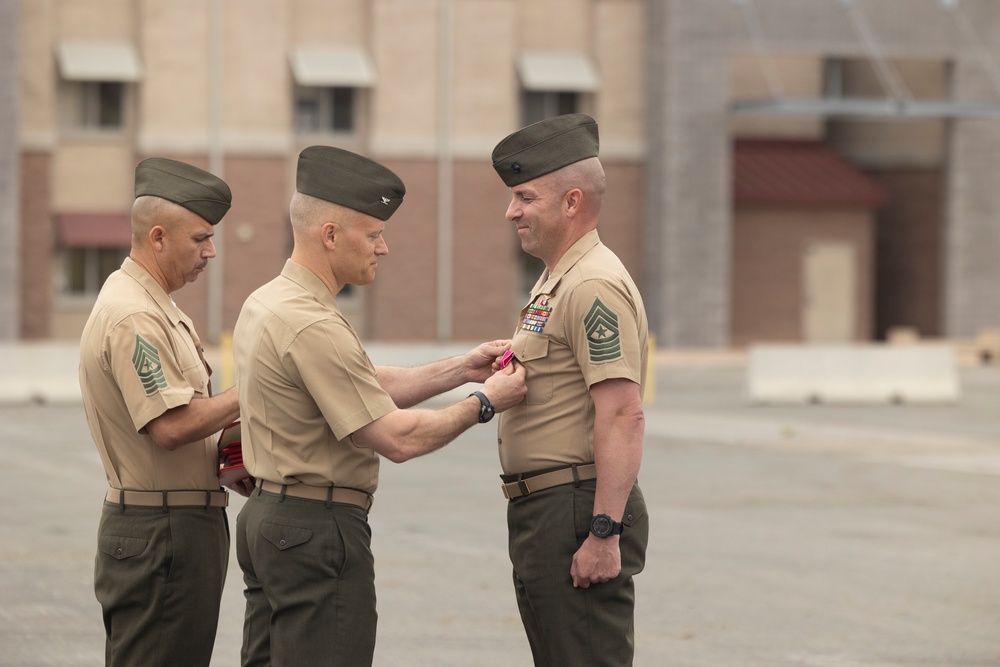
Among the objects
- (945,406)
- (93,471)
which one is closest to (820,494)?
(93,471)

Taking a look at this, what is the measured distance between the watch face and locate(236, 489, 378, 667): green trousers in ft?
2.27

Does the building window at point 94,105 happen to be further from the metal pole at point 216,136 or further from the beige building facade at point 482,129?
the metal pole at point 216,136

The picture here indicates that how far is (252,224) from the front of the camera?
38.7 meters

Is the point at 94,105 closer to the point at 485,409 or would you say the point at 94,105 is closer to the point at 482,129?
the point at 482,129

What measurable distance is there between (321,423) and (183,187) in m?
1.06

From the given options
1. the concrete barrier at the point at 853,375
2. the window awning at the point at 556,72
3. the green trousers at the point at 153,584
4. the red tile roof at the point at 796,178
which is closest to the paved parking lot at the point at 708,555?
the green trousers at the point at 153,584

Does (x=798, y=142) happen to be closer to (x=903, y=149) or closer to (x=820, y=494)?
(x=903, y=149)

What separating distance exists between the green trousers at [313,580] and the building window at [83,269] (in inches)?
1353

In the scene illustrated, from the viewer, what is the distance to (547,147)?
5.16 metres

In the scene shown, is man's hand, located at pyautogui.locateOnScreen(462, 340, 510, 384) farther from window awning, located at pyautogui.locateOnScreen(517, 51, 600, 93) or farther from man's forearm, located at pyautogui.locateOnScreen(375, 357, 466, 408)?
window awning, located at pyautogui.locateOnScreen(517, 51, 600, 93)

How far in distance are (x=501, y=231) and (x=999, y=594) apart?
31.0 meters

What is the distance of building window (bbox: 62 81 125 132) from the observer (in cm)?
3844

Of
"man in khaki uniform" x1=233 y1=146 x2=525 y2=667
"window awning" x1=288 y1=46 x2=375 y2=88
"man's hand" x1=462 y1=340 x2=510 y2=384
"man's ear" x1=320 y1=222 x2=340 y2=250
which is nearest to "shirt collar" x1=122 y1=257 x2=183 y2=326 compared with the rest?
"man in khaki uniform" x1=233 y1=146 x2=525 y2=667

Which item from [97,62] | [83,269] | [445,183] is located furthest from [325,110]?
[83,269]
